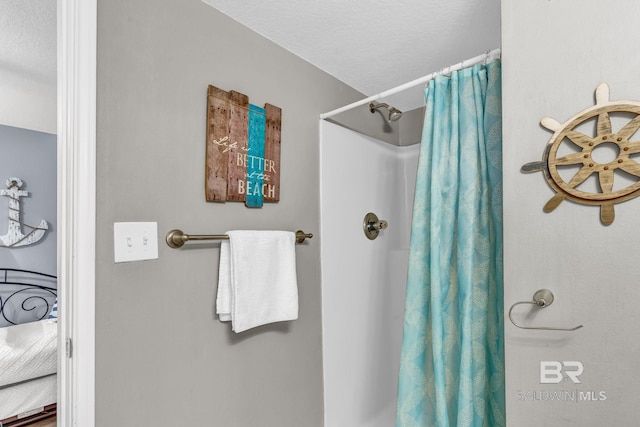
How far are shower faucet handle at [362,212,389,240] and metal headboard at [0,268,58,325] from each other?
3.06m

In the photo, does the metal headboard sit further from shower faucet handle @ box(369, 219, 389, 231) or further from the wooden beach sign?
shower faucet handle @ box(369, 219, 389, 231)

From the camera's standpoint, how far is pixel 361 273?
1.97 meters

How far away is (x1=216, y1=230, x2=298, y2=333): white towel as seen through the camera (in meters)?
1.24

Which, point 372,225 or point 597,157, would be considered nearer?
point 597,157

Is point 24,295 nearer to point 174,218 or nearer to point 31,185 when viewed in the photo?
point 31,185

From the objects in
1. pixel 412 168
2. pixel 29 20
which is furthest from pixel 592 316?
pixel 29 20

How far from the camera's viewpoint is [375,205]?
211cm

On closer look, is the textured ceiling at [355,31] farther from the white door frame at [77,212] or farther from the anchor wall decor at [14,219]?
the anchor wall decor at [14,219]

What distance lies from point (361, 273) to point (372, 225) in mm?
293

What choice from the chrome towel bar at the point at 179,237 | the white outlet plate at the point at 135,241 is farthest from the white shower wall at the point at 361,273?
the white outlet plate at the point at 135,241

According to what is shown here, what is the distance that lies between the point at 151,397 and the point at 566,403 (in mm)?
1190
